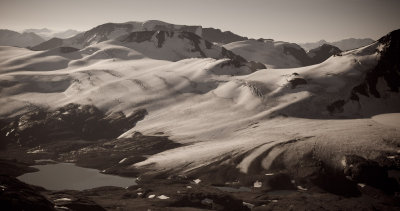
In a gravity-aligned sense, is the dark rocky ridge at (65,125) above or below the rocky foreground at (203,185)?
above

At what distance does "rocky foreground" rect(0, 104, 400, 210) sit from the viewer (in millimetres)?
86188

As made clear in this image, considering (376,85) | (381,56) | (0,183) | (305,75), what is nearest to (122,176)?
(0,183)

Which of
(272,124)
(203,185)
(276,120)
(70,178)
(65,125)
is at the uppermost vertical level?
(276,120)

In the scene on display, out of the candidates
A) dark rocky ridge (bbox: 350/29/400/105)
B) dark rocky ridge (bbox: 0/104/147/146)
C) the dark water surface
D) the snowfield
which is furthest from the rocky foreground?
dark rocky ridge (bbox: 350/29/400/105)

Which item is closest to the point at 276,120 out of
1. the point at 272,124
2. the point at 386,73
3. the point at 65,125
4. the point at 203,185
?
the point at 272,124

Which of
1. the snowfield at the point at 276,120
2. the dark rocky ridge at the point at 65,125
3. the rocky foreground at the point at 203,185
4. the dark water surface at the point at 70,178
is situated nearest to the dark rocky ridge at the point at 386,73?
the snowfield at the point at 276,120

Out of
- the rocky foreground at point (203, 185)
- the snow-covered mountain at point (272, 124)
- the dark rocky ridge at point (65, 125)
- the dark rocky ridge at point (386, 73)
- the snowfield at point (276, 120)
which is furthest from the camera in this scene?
the dark rocky ridge at point (65, 125)

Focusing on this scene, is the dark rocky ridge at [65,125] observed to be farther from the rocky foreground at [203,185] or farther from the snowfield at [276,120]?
the rocky foreground at [203,185]

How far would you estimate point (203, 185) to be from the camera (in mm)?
111125

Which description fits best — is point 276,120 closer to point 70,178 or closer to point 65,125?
point 70,178

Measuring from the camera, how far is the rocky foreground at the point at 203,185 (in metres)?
86.2

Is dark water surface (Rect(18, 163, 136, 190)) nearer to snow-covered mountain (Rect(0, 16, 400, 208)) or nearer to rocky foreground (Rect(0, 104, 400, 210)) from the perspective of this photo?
rocky foreground (Rect(0, 104, 400, 210))

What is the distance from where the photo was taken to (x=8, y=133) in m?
178

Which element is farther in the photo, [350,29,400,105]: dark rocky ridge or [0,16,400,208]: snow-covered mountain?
[350,29,400,105]: dark rocky ridge
